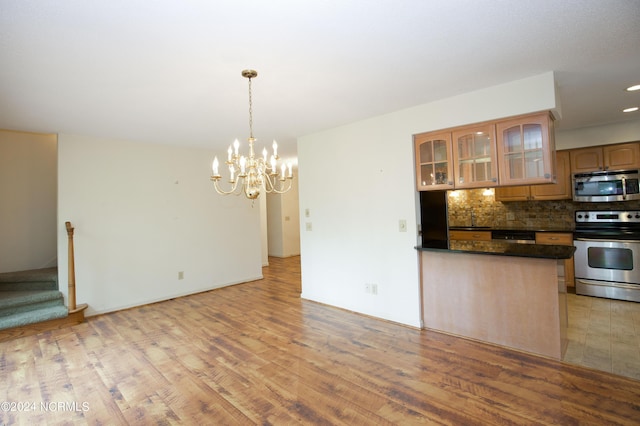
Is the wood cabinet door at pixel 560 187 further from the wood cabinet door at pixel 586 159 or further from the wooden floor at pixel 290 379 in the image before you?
the wooden floor at pixel 290 379

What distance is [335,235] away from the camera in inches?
165

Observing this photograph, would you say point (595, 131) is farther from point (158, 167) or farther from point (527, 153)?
point (158, 167)

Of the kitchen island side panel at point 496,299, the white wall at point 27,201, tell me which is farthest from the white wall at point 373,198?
the white wall at point 27,201

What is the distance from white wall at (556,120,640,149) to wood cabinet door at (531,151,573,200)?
180 millimetres

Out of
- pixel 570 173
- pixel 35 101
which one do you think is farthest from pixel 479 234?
pixel 35 101

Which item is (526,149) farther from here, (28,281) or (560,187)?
(28,281)

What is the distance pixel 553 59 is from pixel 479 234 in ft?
10.3

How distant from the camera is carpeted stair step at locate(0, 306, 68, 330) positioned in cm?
347

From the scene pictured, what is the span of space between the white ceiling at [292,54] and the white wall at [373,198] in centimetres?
18

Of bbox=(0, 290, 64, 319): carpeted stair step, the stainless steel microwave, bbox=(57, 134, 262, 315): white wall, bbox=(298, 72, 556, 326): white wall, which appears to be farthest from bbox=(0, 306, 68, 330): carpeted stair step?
the stainless steel microwave

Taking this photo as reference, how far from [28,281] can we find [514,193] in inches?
281

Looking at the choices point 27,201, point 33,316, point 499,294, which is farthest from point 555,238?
point 27,201

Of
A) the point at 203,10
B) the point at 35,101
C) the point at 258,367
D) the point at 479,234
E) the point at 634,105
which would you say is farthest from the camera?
the point at 479,234

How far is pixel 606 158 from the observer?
4.37 meters
